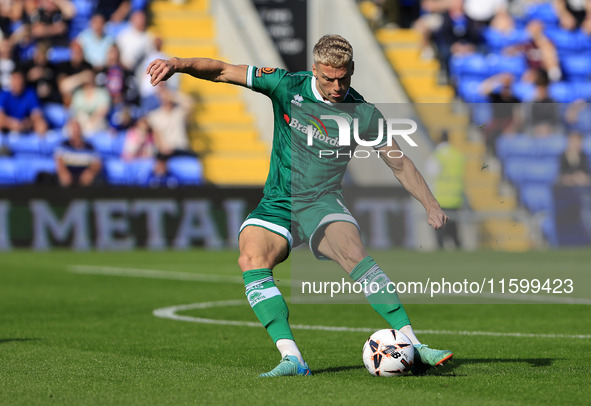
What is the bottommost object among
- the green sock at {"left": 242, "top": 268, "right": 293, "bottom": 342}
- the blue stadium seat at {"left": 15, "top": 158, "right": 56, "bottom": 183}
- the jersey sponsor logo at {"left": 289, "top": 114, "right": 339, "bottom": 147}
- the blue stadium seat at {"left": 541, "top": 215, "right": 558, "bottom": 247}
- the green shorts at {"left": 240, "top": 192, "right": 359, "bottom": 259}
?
the blue stadium seat at {"left": 541, "top": 215, "right": 558, "bottom": 247}

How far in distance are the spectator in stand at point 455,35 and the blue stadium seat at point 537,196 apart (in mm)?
6427

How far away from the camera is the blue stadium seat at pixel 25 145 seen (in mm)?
18219

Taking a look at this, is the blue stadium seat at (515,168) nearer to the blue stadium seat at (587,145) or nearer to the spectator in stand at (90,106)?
the blue stadium seat at (587,145)

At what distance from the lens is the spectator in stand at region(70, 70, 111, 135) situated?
1892 centimetres

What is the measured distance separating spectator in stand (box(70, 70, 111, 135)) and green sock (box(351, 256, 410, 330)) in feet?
44.1

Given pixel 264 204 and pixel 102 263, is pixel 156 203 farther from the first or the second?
pixel 264 204

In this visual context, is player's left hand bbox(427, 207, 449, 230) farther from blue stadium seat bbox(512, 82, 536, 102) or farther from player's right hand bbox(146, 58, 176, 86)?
blue stadium seat bbox(512, 82, 536, 102)

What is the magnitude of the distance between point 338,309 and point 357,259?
4.06 m

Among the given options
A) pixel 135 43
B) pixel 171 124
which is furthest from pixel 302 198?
pixel 135 43

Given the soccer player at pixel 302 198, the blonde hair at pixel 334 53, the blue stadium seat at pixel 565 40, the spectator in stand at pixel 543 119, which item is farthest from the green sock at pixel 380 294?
the blue stadium seat at pixel 565 40

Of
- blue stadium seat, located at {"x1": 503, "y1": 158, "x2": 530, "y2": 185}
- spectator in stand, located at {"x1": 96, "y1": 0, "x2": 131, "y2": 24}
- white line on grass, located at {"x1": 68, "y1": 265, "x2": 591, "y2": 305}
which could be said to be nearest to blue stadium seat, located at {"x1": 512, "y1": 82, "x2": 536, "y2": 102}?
blue stadium seat, located at {"x1": 503, "y1": 158, "x2": 530, "y2": 185}

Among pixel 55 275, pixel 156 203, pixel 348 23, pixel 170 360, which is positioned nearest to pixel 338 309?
pixel 170 360

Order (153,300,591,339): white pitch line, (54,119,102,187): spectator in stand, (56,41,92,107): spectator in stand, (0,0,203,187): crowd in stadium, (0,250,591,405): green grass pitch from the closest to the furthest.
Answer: (0,250,591,405): green grass pitch < (153,300,591,339): white pitch line < (54,119,102,187): spectator in stand < (0,0,203,187): crowd in stadium < (56,41,92,107): spectator in stand

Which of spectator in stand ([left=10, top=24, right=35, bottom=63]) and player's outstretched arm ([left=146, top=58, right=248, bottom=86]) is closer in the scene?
player's outstretched arm ([left=146, top=58, right=248, bottom=86])
